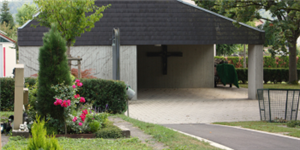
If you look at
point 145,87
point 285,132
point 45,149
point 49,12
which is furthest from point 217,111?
point 145,87

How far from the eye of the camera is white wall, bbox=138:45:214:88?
2377 centimetres

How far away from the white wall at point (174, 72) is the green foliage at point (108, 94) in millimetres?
13578

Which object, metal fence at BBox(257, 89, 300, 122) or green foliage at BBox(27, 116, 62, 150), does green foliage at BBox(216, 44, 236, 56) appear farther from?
green foliage at BBox(27, 116, 62, 150)

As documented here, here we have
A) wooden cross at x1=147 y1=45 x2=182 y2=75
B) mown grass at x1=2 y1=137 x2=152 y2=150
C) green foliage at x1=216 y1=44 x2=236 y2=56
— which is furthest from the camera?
green foliage at x1=216 y1=44 x2=236 y2=56

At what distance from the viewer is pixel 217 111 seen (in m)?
12.8

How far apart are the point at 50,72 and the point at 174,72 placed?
713 inches

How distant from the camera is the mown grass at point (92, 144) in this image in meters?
5.11

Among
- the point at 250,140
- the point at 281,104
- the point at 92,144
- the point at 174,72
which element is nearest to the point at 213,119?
the point at 281,104

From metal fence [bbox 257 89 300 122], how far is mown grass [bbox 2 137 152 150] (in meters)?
5.75

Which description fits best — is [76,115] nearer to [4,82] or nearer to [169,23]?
[4,82]

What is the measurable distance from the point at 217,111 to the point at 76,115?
7702 millimetres

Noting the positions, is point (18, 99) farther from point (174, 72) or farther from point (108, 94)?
point (174, 72)

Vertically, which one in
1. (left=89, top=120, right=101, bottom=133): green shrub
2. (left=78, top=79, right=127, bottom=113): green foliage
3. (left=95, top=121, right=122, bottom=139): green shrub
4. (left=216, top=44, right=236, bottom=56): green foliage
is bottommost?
(left=95, top=121, right=122, bottom=139): green shrub

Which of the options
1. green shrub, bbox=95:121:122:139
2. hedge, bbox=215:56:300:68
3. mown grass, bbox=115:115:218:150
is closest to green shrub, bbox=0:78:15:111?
green shrub, bbox=95:121:122:139
